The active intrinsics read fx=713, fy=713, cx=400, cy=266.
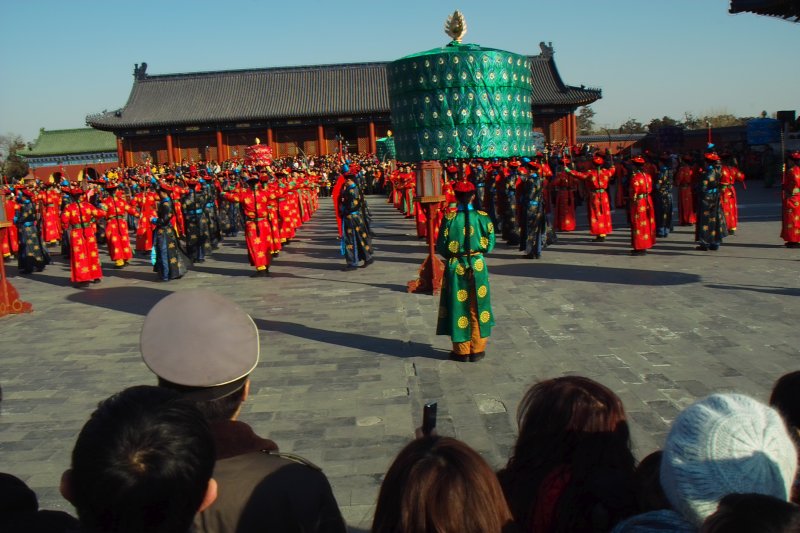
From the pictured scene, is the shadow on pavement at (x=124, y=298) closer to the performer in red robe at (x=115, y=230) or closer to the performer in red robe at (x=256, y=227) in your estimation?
the performer in red robe at (x=256, y=227)

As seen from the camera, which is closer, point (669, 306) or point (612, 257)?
point (669, 306)

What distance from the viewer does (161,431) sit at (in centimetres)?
146

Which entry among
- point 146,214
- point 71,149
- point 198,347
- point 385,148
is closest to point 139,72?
point 71,149

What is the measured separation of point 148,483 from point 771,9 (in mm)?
17629

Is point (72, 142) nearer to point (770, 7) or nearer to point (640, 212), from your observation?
Result: point (770, 7)

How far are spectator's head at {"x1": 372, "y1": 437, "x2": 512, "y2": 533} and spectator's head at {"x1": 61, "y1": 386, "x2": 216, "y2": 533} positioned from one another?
409 millimetres

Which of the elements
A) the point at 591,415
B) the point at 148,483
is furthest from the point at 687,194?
the point at 148,483

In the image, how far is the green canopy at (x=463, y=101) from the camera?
24.0 ft

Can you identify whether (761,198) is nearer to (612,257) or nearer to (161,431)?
(612,257)

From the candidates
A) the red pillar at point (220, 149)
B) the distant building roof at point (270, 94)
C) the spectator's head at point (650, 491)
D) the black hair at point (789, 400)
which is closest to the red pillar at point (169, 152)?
the distant building roof at point (270, 94)

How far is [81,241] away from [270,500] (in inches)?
431

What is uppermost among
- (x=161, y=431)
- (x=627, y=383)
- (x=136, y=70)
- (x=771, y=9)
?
(x=136, y=70)

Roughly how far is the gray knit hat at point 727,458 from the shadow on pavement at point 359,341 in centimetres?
496

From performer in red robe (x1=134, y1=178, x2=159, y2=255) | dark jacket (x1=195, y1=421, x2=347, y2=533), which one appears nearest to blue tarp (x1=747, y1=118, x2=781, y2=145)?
performer in red robe (x1=134, y1=178, x2=159, y2=255)
